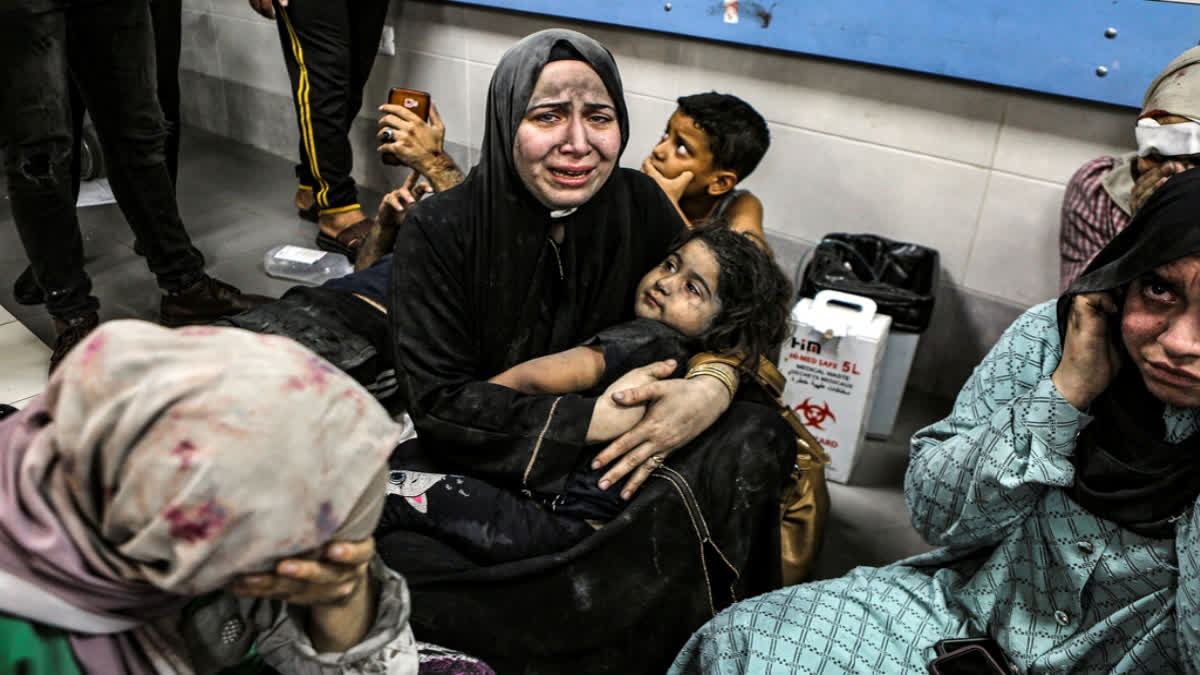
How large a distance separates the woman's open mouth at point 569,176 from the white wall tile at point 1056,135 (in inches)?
66.9

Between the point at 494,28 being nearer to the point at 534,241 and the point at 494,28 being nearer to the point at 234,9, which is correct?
the point at 234,9

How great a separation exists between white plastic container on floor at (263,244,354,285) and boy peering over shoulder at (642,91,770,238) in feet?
5.36

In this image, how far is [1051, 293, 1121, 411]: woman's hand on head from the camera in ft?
4.09

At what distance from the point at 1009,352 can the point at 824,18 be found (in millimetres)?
1741

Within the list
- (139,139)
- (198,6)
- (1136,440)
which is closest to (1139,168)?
(1136,440)

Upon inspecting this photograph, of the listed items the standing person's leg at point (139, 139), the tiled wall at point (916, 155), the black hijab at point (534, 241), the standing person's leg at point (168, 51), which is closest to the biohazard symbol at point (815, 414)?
→ the tiled wall at point (916, 155)

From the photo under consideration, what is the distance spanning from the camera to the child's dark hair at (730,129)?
8.61 feet

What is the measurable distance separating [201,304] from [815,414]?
2.21 metres

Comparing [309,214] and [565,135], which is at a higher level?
[565,135]

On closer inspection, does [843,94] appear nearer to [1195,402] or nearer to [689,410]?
[689,410]

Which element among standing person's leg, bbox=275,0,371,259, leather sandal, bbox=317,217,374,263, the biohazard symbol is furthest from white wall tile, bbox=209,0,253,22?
the biohazard symbol

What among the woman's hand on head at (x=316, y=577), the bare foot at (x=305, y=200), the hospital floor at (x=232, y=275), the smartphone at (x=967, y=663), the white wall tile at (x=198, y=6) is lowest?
the hospital floor at (x=232, y=275)

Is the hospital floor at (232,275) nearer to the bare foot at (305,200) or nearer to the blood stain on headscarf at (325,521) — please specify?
the bare foot at (305,200)

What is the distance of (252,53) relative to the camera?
16.2ft
